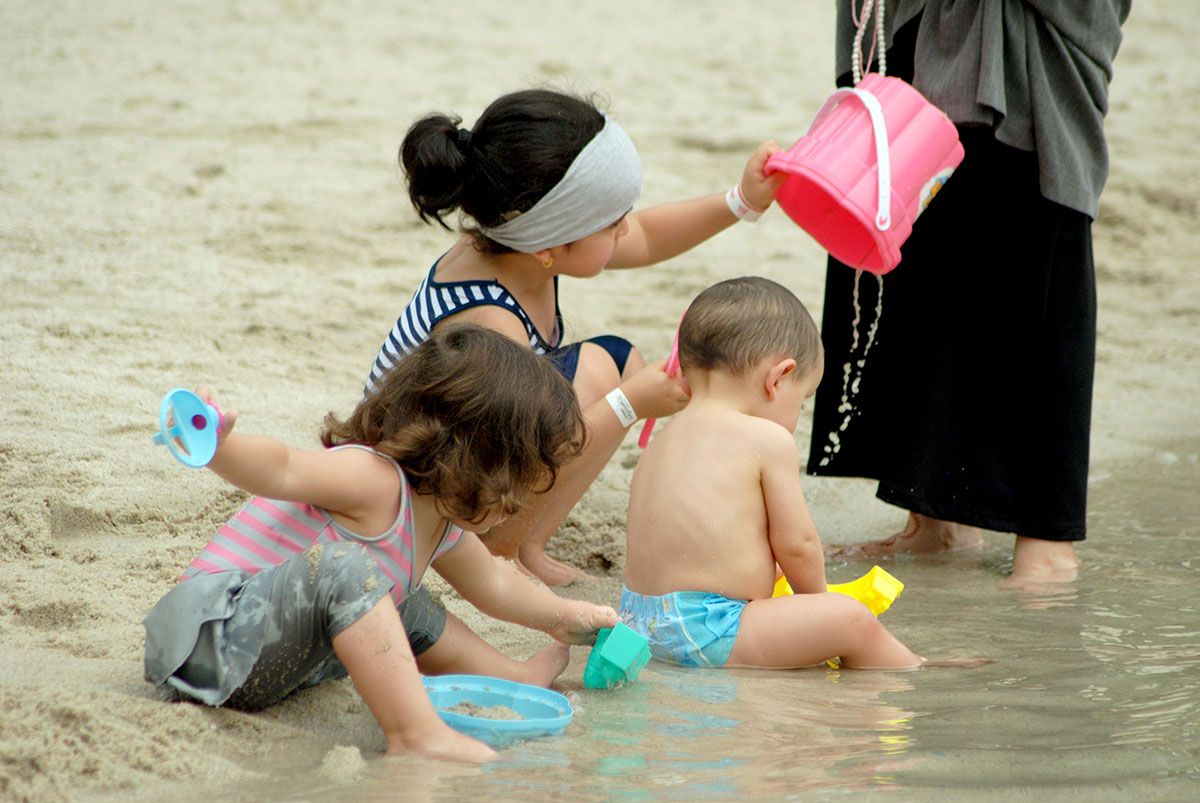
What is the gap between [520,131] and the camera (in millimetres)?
2547

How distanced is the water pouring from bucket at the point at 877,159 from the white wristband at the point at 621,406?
569 millimetres

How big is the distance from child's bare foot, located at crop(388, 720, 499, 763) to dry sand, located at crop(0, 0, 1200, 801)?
0.25 ft

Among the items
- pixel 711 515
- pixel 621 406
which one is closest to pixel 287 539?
pixel 711 515

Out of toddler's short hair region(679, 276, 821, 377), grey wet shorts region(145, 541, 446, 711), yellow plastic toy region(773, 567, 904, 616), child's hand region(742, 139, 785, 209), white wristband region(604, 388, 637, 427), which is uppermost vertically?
child's hand region(742, 139, 785, 209)

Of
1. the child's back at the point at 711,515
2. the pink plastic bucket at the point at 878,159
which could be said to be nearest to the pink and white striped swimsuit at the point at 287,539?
the child's back at the point at 711,515

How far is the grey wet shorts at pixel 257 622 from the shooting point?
1731 mm

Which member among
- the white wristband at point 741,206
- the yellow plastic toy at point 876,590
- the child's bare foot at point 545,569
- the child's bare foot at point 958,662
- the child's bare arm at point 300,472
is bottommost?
the child's bare foot at point 545,569

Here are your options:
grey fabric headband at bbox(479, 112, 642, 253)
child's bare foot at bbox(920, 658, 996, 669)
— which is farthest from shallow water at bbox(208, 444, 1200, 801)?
grey fabric headband at bbox(479, 112, 642, 253)

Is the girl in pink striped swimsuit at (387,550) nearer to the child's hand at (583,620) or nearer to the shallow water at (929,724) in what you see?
the child's hand at (583,620)

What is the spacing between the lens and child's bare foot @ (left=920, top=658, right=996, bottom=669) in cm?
224

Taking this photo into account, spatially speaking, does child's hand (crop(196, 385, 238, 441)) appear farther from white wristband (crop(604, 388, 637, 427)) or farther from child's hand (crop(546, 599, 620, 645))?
white wristband (crop(604, 388, 637, 427))

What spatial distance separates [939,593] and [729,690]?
0.88 meters

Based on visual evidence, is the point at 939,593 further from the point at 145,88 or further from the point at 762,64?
the point at 762,64

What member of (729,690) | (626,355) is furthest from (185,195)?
(729,690)
